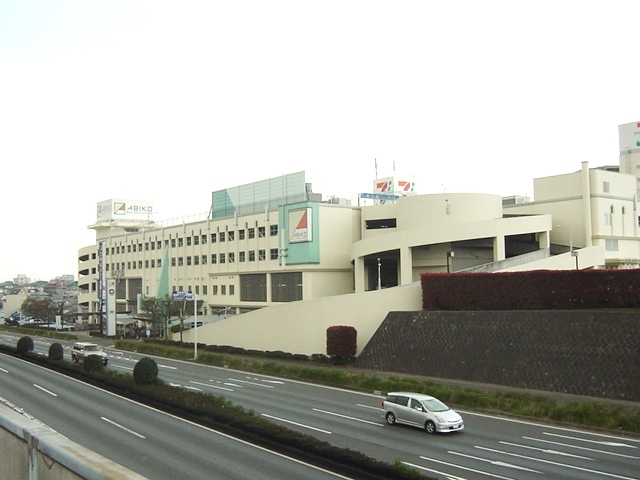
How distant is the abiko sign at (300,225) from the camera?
6072 cm

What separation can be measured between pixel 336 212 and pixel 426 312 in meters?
25.3

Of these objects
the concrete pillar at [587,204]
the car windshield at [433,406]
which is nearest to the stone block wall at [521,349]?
the car windshield at [433,406]

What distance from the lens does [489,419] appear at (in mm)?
26141

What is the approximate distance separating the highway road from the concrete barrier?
12.6m

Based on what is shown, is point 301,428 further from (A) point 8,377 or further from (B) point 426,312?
(A) point 8,377

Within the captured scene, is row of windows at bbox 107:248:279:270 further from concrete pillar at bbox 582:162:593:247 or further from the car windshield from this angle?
the car windshield

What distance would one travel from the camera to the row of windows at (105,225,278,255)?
68.2 m

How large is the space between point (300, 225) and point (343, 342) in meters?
20.9

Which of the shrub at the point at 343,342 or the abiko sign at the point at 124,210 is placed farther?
the abiko sign at the point at 124,210

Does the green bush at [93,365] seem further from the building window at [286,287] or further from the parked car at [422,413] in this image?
the building window at [286,287]

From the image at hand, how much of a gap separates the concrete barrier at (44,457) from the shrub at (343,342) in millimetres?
36516

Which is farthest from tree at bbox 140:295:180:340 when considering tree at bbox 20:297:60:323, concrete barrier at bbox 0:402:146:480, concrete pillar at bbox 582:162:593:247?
concrete barrier at bbox 0:402:146:480

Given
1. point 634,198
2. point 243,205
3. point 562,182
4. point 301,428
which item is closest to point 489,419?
point 301,428

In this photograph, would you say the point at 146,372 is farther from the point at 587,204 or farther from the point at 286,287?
the point at 587,204
